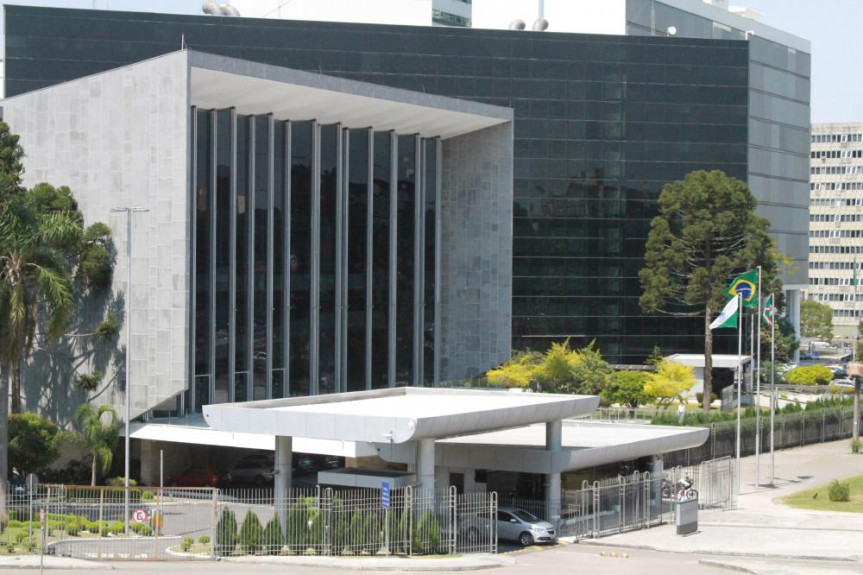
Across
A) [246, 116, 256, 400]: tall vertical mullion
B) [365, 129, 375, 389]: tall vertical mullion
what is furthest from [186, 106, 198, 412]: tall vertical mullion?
[365, 129, 375, 389]: tall vertical mullion

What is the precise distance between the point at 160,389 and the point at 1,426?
1097 cm

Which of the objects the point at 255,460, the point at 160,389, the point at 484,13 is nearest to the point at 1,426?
the point at 160,389

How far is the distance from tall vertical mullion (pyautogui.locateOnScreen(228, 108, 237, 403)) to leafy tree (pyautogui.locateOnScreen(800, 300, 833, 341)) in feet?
443

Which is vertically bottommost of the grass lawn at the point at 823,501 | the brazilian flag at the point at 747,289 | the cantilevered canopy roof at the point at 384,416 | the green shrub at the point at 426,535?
the grass lawn at the point at 823,501

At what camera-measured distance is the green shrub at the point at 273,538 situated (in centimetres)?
3900

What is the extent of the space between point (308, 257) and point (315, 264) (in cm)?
52

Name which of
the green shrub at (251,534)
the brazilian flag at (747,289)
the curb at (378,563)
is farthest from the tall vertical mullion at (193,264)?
the brazilian flag at (747,289)

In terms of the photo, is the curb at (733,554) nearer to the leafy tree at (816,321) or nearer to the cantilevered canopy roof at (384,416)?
the cantilevered canopy roof at (384,416)

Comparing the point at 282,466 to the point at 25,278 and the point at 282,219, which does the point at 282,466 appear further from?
the point at 282,219

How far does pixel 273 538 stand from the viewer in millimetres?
39094

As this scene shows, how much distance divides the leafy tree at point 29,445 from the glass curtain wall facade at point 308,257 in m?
8.53

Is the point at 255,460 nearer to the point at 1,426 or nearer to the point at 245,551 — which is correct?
the point at 1,426

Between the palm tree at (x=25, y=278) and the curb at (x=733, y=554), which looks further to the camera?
the palm tree at (x=25, y=278)

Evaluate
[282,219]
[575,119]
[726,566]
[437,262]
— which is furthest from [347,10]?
[726,566]
